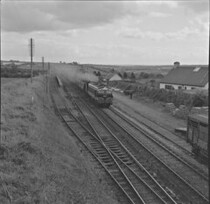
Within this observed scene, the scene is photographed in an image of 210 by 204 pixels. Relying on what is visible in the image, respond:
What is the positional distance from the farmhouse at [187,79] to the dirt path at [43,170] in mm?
28941

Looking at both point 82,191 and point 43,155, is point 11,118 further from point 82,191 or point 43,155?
point 82,191

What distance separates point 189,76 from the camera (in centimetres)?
4966

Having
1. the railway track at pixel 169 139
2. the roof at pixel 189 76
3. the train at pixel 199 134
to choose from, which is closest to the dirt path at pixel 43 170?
the train at pixel 199 134

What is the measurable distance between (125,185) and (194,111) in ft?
20.4

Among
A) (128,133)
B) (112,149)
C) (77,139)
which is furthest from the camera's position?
(128,133)

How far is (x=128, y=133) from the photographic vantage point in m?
24.2

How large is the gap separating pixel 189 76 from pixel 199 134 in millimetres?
34252

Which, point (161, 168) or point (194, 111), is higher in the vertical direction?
point (194, 111)

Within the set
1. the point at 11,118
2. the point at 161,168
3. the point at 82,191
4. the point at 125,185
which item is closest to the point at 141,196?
the point at 125,185

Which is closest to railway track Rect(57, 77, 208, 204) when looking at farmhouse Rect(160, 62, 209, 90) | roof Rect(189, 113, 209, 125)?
roof Rect(189, 113, 209, 125)

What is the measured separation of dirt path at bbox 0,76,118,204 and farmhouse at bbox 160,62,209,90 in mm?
28941

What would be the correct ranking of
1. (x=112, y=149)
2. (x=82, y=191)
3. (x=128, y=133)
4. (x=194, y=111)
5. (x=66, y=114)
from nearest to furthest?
(x=82, y=191) → (x=194, y=111) → (x=112, y=149) → (x=128, y=133) → (x=66, y=114)

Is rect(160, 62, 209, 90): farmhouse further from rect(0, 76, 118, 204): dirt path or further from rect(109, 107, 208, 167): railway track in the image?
rect(0, 76, 118, 204): dirt path

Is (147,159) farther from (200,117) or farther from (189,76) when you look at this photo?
(189,76)
